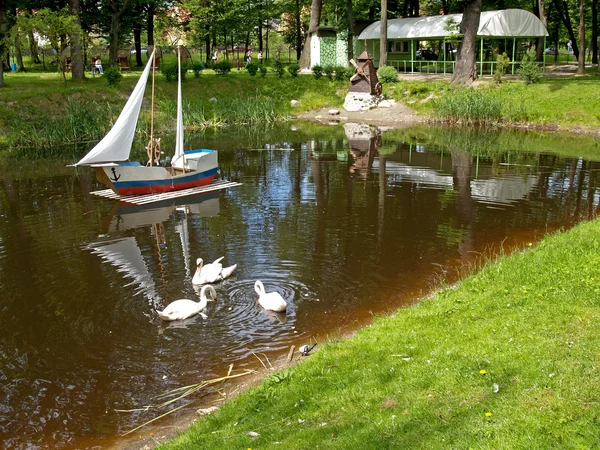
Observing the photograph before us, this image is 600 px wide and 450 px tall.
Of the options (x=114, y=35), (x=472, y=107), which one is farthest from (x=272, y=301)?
(x=114, y=35)

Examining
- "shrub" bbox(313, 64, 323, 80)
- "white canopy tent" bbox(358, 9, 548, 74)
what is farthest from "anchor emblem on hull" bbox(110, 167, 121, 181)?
"shrub" bbox(313, 64, 323, 80)

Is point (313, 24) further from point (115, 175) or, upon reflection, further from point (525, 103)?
point (115, 175)

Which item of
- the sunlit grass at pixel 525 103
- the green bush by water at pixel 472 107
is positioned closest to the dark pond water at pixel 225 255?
the sunlit grass at pixel 525 103

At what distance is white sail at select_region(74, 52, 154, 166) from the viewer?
1988 centimetres

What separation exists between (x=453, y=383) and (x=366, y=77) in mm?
39138

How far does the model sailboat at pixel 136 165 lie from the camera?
20.0 metres

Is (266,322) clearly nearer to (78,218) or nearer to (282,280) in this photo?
(282,280)

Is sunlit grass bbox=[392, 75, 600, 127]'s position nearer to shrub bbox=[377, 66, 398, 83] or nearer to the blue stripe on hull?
shrub bbox=[377, 66, 398, 83]

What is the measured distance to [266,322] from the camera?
11289 mm

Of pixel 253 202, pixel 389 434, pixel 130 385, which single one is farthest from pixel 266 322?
pixel 253 202

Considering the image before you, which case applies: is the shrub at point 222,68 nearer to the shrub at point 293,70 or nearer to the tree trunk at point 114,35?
the shrub at point 293,70

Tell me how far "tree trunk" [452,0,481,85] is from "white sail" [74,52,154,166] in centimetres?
2856

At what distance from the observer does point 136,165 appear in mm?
21312

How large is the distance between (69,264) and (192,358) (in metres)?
5.96
